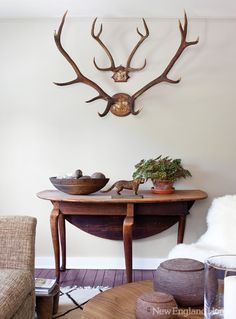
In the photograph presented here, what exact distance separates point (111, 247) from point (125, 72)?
1570 millimetres

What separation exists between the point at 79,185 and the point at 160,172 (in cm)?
67

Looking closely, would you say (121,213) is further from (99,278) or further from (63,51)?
(63,51)

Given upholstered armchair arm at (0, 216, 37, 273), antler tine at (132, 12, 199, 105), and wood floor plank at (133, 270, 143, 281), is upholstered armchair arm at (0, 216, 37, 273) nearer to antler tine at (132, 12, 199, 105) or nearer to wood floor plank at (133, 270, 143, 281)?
wood floor plank at (133, 270, 143, 281)

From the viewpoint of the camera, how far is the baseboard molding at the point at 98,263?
3107 mm

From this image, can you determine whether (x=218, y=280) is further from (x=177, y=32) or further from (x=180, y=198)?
(x=177, y=32)

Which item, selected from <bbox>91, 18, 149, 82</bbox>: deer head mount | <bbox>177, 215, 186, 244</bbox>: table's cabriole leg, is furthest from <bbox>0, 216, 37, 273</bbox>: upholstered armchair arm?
<bbox>91, 18, 149, 82</bbox>: deer head mount

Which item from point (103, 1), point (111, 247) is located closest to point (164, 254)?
point (111, 247)

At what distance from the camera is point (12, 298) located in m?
1.53

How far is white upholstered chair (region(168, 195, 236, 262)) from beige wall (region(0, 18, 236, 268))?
65 centimetres

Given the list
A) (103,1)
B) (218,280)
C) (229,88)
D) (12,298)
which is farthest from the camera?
(229,88)

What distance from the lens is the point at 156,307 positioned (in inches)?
45.9

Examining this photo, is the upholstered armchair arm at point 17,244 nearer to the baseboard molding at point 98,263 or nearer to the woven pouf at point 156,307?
the woven pouf at point 156,307

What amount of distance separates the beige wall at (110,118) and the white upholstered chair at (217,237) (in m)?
0.65

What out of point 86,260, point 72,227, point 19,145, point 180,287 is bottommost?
point 86,260
